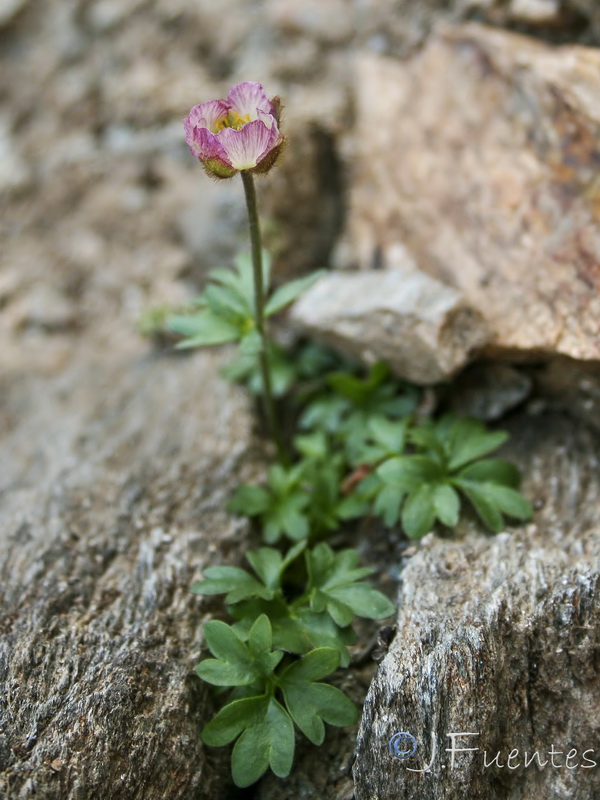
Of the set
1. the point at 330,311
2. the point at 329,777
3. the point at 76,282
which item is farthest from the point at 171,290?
the point at 329,777

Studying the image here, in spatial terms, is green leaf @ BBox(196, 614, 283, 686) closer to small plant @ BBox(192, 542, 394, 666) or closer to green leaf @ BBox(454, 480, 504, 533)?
small plant @ BBox(192, 542, 394, 666)

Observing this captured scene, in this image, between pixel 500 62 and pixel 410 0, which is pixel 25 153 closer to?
pixel 410 0

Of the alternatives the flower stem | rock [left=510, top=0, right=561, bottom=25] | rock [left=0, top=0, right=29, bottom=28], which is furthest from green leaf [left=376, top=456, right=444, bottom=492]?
rock [left=0, top=0, right=29, bottom=28]

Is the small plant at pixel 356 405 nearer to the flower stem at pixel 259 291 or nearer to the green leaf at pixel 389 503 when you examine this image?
the flower stem at pixel 259 291

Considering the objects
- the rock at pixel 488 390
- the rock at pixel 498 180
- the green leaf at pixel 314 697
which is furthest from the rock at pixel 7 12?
the green leaf at pixel 314 697

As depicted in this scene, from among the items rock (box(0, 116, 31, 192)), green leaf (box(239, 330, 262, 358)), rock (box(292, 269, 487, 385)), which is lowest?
rock (box(292, 269, 487, 385))

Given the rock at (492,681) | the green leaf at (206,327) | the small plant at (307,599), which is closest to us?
the rock at (492,681)
